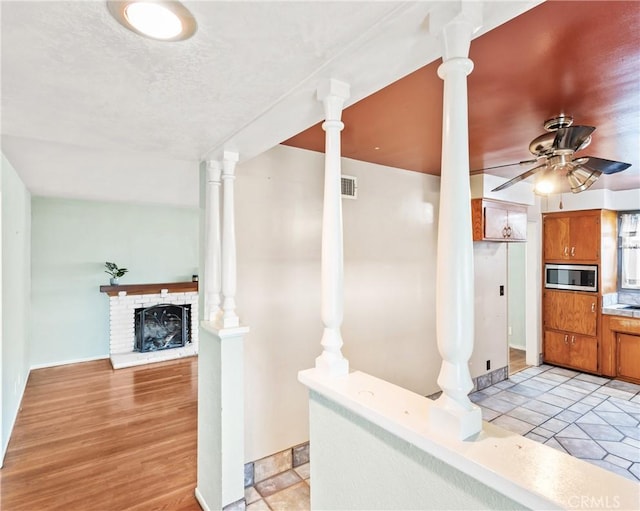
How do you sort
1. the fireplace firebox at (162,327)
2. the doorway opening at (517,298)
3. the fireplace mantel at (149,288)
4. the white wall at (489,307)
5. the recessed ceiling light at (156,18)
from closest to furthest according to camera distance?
the recessed ceiling light at (156,18)
the white wall at (489,307)
the fireplace mantel at (149,288)
the fireplace firebox at (162,327)
the doorway opening at (517,298)

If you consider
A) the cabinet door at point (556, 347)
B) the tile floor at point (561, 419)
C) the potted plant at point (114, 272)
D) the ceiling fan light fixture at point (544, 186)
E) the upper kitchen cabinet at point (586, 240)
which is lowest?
the tile floor at point (561, 419)

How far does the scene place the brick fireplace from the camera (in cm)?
551

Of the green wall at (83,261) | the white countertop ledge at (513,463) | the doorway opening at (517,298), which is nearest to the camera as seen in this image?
the white countertop ledge at (513,463)

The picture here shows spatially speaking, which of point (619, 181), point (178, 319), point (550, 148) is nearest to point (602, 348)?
point (619, 181)

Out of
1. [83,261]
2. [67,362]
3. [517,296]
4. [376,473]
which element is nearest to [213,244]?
[376,473]

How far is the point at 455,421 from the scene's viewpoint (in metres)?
0.84

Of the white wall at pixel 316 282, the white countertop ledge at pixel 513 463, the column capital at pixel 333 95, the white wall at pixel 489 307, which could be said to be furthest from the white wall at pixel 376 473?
the white wall at pixel 489 307

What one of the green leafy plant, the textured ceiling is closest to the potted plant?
the green leafy plant

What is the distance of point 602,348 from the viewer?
4.48 meters

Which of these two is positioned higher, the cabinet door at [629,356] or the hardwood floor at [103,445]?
the cabinet door at [629,356]

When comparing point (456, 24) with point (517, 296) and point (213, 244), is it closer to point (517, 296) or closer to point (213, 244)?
point (213, 244)

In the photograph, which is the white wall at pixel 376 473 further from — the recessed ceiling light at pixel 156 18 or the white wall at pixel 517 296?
the white wall at pixel 517 296

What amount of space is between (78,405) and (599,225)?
6730 millimetres

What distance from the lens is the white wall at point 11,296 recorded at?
285cm
